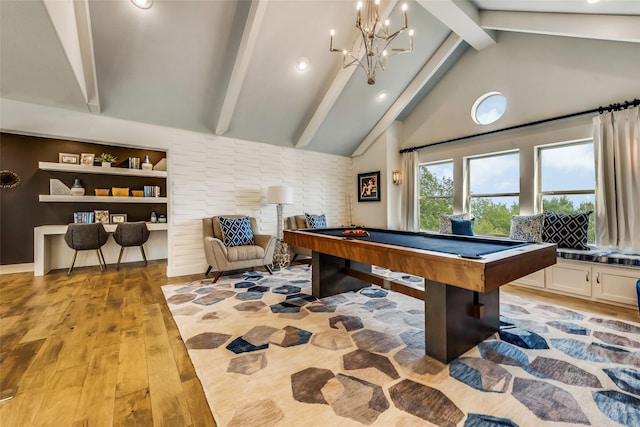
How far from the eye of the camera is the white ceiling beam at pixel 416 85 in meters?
4.51

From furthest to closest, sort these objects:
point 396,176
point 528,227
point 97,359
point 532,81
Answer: point 396,176, point 532,81, point 528,227, point 97,359

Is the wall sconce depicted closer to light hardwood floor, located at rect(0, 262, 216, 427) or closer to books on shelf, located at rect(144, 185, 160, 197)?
light hardwood floor, located at rect(0, 262, 216, 427)

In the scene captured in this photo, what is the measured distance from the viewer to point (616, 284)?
2.88m

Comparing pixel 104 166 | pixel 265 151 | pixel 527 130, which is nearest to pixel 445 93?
pixel 527 130

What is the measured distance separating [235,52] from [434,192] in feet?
14.5

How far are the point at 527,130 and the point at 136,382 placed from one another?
5565mm

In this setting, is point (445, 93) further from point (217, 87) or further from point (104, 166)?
point (104, 166)

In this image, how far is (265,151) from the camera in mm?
5258

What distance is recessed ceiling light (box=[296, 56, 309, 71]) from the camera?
156 inches

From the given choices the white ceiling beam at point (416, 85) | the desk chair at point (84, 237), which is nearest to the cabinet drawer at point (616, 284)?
the white ceiling beam at point (416, 85)

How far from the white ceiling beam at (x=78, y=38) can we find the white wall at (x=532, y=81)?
547 cm

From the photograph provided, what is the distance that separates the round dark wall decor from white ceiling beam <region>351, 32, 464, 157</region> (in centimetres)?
647

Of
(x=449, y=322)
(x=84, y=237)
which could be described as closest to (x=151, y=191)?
(x=84, y=237)

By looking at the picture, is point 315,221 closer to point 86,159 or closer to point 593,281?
point 593,281
